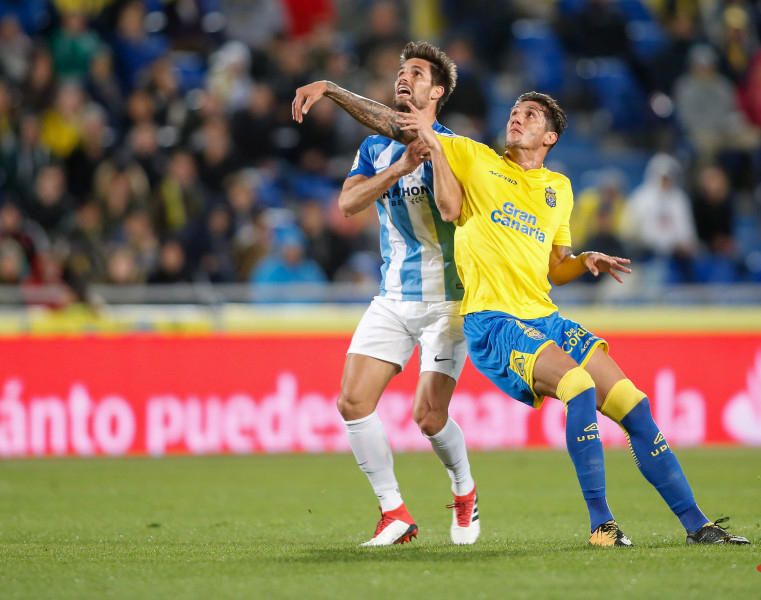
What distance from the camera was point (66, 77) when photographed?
16797 mm

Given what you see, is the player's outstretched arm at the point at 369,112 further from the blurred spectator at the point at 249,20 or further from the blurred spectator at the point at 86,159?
the blurred spectator at the point at 249,20

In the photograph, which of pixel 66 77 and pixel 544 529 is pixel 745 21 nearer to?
pixel 66 77

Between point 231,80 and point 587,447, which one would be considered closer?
point 587,447

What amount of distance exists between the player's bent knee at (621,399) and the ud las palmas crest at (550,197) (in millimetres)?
1070

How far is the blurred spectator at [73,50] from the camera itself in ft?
55.2

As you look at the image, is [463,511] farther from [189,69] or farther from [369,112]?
[189,69]

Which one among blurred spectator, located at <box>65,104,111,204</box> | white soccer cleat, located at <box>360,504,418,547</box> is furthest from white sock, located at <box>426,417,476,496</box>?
blurred spectator, located at <box>65,104,111,204</box>

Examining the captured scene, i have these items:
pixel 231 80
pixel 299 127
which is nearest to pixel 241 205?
pixel 299 127

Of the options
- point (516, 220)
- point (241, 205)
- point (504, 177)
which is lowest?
point (241, 205)

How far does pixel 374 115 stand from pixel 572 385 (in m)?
1.82

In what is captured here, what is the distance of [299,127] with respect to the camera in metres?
17.0

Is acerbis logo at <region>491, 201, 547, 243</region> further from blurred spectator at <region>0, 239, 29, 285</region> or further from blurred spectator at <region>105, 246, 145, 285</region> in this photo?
blurred spectator at <region>0, 239, 29, 285</region>

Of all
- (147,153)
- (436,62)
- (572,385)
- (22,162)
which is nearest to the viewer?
(572,385)

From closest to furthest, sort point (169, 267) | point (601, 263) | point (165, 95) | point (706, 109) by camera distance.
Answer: point (601, 263) → point (169, 267) → point (165, 95) → point (706, 109)
